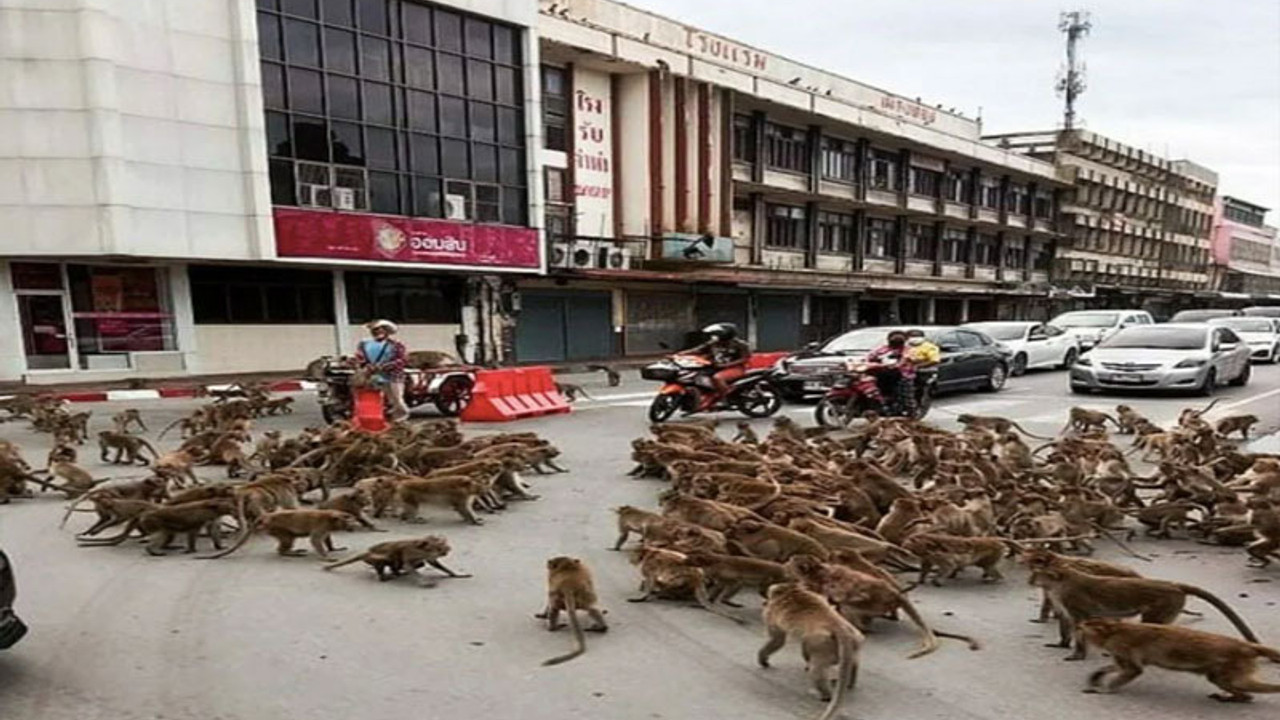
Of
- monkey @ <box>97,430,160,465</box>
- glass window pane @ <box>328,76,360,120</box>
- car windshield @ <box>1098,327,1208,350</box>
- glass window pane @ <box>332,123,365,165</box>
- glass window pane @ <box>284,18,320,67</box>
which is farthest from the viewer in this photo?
glass window pane @ <box>332,123,365,165</box>

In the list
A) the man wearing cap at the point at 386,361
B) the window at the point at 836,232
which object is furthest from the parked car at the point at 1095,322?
the man wearing cap at the point at 386,361

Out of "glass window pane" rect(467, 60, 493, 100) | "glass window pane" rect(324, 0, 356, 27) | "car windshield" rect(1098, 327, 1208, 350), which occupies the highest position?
"glass window pane" rect(324, 0, 356, 27)

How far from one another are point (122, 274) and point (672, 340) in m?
18.5

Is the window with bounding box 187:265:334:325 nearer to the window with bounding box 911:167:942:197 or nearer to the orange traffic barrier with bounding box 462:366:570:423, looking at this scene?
the orange traffic barrier with bounding box 462:366:570:423

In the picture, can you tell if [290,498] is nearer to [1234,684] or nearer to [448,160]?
[1234,684]

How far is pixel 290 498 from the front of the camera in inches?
269

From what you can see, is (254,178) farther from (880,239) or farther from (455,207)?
(880,239)

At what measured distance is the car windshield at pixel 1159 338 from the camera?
17578 mm

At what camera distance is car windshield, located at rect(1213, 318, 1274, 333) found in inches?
1074

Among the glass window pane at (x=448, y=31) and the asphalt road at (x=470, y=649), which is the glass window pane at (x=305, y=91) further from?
the asphalt road at (x=470, y=649)

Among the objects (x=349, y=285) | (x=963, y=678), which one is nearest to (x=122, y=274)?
(x=349, y=285)

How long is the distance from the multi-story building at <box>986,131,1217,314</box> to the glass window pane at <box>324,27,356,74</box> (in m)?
46.1

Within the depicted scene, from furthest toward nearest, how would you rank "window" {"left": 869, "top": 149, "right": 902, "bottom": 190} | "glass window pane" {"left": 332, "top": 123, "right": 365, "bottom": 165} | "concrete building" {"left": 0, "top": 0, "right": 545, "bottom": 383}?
1. "window" {"left": 869, "top": 149, "right": 902, "bottom": 190}
2. "glass window pane" {"left": 332, "top": 123, "right": 365, "bottom": 165}
3. "concrete building" {"left": 0, "top": 0, "right": 545, "bottom": 383}

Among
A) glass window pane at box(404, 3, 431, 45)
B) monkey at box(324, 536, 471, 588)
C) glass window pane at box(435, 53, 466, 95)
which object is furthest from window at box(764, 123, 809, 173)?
monkey at box(324, 536, 471, 588)
